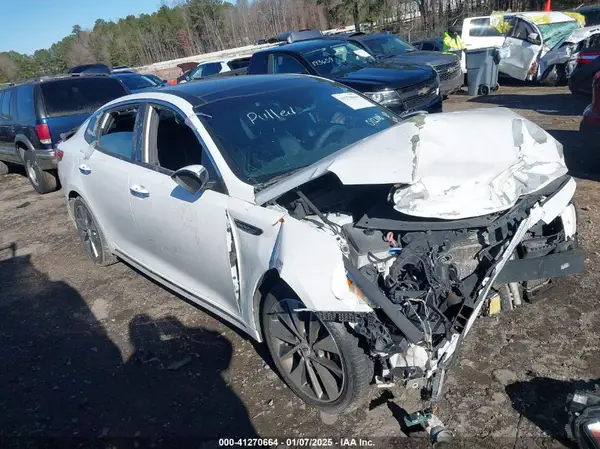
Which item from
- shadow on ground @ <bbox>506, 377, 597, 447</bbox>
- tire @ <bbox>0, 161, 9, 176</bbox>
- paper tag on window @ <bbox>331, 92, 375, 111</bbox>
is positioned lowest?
tire @ <bbox>0, 161, 9, 176</bbox>

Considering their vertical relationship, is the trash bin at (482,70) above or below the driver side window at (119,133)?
below

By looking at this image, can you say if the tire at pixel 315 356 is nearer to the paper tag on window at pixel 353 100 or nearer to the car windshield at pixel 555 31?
the paper tag on window at pixel 353 100

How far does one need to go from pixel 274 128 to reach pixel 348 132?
1.84ft

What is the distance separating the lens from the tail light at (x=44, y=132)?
8.28 metres

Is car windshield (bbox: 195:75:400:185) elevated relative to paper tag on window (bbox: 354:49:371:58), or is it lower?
elevated

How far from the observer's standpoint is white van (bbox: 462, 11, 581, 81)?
12.9 m

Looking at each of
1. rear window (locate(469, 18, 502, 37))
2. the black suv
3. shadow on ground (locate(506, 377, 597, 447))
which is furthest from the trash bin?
shadow on ground (locate(506, 377, 597, 447))

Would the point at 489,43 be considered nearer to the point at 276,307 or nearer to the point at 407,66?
the point at 407,66

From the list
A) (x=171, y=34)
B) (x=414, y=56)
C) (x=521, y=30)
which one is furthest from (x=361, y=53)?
(x=171, y=34)

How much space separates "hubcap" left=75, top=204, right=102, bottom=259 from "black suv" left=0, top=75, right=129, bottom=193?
346cm

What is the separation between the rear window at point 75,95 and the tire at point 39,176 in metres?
0.89

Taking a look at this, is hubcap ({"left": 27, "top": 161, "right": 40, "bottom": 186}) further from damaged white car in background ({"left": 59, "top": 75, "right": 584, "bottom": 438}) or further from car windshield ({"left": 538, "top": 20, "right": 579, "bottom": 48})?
car windshield ({"left": 538, "top": 20, "right": 579, "bottom": 48})

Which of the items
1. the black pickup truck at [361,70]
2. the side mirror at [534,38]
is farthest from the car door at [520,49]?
the black pickup truck at [361,70]

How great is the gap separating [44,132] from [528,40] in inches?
449
